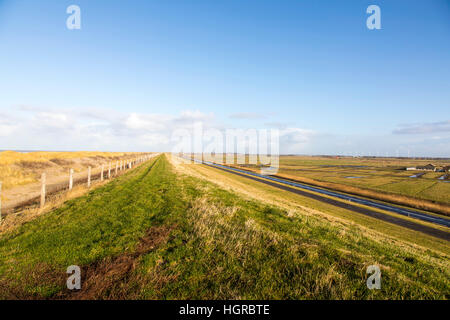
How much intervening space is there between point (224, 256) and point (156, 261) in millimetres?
1888

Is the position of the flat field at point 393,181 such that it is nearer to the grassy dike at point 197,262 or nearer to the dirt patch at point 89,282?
the grassy dike at point 197,262

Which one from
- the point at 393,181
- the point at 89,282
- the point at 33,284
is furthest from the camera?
the point at 393,181

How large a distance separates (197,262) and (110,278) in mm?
2097

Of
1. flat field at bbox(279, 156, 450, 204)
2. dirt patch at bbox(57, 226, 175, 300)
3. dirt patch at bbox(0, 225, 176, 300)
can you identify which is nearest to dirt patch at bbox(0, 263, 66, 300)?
dirt patch at bbox(0, 225, 176, 300)

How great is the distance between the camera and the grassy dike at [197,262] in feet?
14.0

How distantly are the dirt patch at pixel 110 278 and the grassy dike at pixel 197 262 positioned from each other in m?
0.02

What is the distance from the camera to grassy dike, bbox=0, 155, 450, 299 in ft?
14.0

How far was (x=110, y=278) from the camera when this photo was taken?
4.64 m

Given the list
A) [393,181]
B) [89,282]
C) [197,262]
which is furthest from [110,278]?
[393,181]

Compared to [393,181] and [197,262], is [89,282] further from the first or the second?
[393,181]

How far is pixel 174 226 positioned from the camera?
25.7 feet

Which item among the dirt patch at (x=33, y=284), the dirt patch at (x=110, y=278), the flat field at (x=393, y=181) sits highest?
the dirt patch at (x=110, y=278)

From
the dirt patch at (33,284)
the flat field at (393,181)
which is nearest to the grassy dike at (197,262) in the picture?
the dirt patch at (33,284)

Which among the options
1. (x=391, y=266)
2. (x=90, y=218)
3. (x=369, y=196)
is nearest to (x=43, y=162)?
(x=90, y=218)
